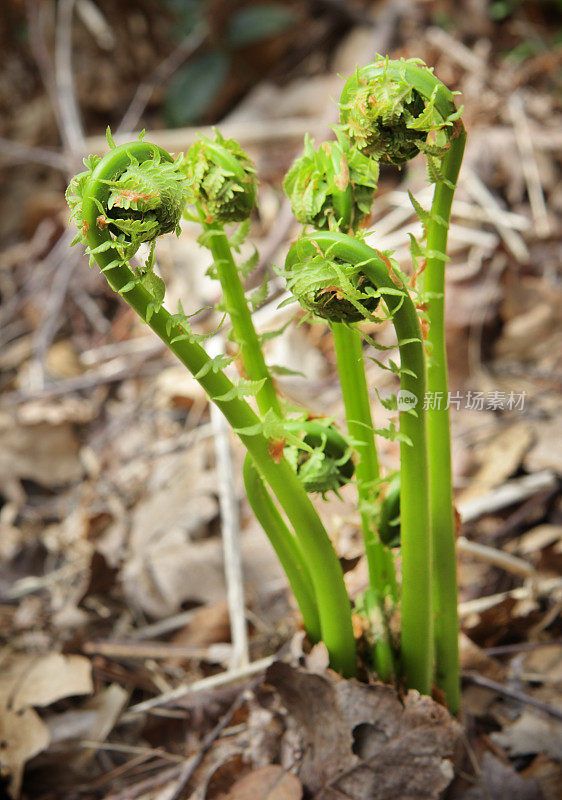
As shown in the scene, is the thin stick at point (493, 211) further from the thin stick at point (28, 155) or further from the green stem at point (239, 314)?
the thin stick at point (28, 155)

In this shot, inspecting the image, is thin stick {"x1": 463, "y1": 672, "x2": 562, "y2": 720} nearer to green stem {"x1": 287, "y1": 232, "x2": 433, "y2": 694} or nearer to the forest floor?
the forest floor

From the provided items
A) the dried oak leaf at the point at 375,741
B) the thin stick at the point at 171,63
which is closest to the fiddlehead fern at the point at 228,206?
the dried oak leaf at the point at 375,741

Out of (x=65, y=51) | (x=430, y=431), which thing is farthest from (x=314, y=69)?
(x=430, y=431)

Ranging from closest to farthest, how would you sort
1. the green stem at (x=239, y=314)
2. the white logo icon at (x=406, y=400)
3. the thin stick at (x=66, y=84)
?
the white logo icon at (x=406, y=400), the green stem at (x=239, y=314), the thin stick at (x=66, y=84)

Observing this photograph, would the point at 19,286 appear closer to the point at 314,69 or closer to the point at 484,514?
the point at 314,69

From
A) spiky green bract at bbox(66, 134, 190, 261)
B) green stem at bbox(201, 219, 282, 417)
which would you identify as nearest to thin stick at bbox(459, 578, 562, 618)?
green stem at bbox(201, 219, 282, 417)

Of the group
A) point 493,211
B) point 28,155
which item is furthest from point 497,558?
point 28,155

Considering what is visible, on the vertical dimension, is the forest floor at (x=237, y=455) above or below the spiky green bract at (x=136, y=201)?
below
